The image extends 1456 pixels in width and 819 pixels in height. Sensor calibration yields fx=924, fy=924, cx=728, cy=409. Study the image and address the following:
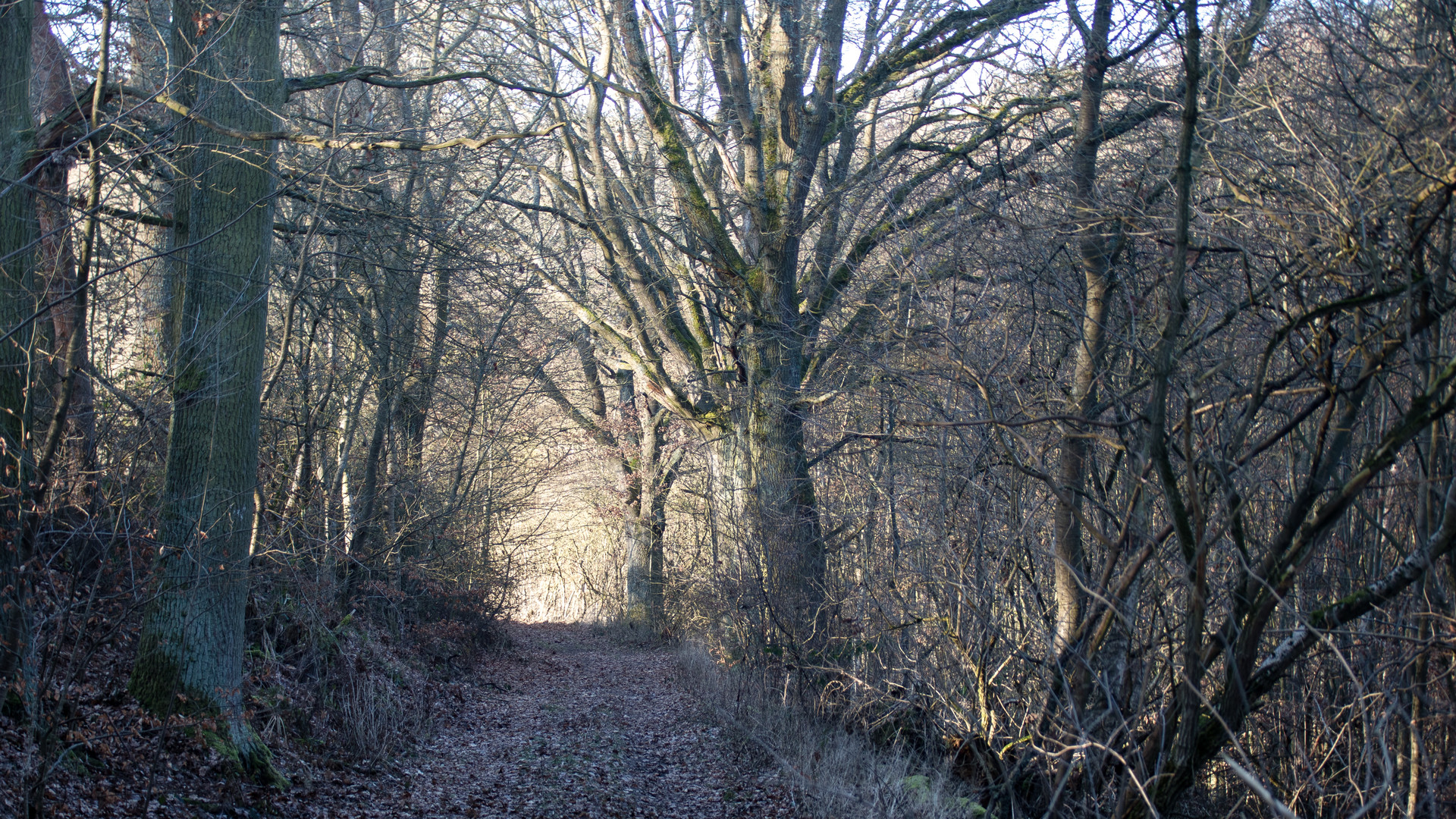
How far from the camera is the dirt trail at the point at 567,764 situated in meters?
7.24

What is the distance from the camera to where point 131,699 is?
6348mm

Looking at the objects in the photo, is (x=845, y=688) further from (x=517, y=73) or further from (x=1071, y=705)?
(x=517, y=73)

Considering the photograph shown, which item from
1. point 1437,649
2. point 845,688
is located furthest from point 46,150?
point 1437,649

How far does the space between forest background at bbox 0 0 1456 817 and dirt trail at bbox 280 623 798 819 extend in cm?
85

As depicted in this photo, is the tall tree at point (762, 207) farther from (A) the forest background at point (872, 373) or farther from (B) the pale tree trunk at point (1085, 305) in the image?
(B) the pale tree trunk at point (1085, 305)

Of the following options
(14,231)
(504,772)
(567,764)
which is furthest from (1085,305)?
(14,231)

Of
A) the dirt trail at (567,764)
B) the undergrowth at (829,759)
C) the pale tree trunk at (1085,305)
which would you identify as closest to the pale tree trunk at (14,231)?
the dirt trail at (567,764)

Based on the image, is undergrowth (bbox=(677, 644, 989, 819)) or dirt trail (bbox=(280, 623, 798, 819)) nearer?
undergrowth (bbox=(677, 644, 989, 819))

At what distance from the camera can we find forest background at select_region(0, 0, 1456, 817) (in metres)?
4.10

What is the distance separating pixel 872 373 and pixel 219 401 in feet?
16.4

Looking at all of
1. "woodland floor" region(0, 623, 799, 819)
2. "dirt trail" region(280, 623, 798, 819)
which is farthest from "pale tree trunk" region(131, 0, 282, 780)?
"dirt trail" region(280, 623, 798, 819)

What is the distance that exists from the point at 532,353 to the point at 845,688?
849 cm

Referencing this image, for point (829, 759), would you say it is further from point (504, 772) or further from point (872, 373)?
point (872, 373)

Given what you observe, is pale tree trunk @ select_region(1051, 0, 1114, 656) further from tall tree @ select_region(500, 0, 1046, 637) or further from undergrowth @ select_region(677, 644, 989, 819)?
tall tree @ select_region(500, 0, 1046, 637)
